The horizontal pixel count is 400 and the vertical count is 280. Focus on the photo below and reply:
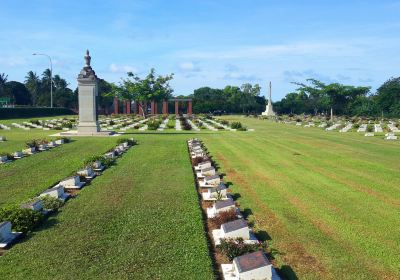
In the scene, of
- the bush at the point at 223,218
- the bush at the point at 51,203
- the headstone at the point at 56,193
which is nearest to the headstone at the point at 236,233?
the bush at the point at 223,218

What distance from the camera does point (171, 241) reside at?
7051 mm

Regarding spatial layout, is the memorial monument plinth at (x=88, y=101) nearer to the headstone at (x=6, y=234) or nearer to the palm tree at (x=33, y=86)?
the headstone at (x=6, y=234)

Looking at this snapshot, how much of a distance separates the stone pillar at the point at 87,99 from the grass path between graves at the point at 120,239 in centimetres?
1839

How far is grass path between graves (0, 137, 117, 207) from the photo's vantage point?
10652 millimetres

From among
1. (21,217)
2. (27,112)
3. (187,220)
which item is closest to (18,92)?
(27,112)

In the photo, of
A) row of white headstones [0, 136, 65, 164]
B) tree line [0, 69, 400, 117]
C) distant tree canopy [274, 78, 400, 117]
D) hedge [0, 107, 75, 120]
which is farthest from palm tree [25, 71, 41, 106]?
row of white headstones [0, 136, 65, 164]

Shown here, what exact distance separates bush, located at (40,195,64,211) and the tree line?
53.7m

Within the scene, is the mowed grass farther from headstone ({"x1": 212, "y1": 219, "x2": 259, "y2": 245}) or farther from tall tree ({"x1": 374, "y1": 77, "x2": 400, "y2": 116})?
tall tree ({"x1": 374, "y1": 77, "x2": 400, "y2": 116})

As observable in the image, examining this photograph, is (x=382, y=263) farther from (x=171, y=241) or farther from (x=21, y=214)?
(x=21, y=214)

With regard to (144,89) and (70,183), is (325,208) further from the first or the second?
(144,89)

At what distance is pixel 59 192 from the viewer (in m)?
9.90

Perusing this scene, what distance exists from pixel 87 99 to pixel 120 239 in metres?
23.1

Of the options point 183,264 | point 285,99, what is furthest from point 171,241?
point 285,99

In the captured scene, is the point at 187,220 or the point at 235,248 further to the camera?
the point at 187,220
